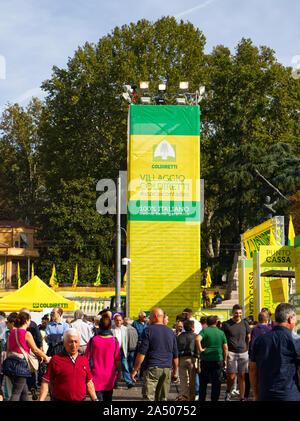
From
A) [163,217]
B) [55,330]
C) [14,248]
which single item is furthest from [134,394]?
[14,248]

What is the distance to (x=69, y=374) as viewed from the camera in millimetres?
6641

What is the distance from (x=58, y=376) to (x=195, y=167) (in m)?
20.1

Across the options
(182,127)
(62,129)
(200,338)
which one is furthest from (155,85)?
(200,338)

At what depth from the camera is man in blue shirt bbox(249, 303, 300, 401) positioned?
5.95 m

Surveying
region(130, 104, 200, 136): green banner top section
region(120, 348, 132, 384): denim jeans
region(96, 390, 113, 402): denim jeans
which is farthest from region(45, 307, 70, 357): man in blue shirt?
region(130, 104, 200, 136): green banner top section

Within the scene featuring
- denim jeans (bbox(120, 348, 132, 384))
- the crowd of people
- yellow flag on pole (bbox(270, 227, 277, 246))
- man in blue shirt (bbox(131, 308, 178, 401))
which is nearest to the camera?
the crowd of people

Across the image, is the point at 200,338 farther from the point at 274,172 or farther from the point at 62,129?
the point at 62,129

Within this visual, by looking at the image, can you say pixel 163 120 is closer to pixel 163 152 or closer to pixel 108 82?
pixel 163 152

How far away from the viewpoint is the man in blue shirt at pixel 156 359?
8.36m

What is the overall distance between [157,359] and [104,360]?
2.13ft

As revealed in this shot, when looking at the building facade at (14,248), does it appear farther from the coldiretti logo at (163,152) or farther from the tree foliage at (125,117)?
the coldiretti logo at (163,152)

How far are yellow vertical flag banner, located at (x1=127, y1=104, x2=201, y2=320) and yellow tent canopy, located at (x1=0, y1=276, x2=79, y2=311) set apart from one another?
220 inches

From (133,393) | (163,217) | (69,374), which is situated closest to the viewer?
(69,374)

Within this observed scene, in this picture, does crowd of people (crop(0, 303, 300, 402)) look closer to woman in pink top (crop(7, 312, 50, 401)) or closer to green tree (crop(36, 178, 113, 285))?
woman in pink top (crop(7, 312, 50, 401))
